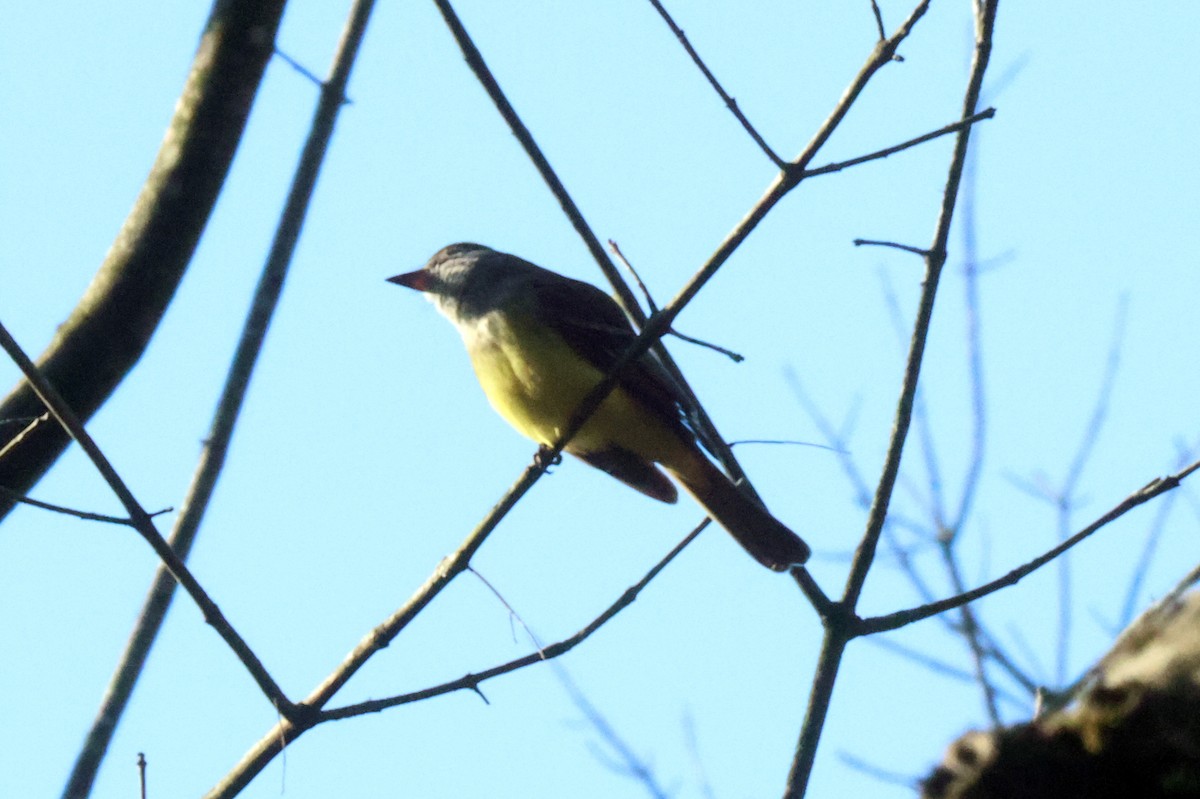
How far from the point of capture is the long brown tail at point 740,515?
4711mm

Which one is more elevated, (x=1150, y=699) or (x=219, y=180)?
(x=219, y=180)

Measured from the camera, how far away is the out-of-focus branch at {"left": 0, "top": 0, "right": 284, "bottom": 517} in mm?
3658

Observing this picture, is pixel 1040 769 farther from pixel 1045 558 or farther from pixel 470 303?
pixel 470 303

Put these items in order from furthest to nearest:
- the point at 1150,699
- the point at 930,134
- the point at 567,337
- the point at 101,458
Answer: the point at 567,337 → the point at 930,134 → the point at 101,458 → the point at 1150,699

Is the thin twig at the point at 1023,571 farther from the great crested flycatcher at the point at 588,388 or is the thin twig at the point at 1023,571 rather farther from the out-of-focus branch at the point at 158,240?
the out-of-focus branch at the point at 158,240

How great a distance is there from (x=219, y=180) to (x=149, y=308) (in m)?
0.39

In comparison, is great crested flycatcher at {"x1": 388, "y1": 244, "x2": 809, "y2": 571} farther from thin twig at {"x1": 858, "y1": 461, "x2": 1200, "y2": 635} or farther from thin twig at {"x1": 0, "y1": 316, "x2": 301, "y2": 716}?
thin twig at {"x1": 0, "y1": 316, "x2": 301, "y2": 716}

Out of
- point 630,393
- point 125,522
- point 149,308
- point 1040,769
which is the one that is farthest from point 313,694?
point 630,393

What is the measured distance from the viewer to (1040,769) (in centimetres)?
194

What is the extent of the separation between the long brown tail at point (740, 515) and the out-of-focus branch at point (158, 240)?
1828mm

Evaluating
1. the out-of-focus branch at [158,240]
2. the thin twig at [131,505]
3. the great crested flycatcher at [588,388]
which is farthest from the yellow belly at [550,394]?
the thin twig at [131,505]

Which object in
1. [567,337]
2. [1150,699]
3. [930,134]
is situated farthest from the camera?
[567,337]

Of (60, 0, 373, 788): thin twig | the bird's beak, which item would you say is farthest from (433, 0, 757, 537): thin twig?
the bird's beak

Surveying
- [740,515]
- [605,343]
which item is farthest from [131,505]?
[740,515]
